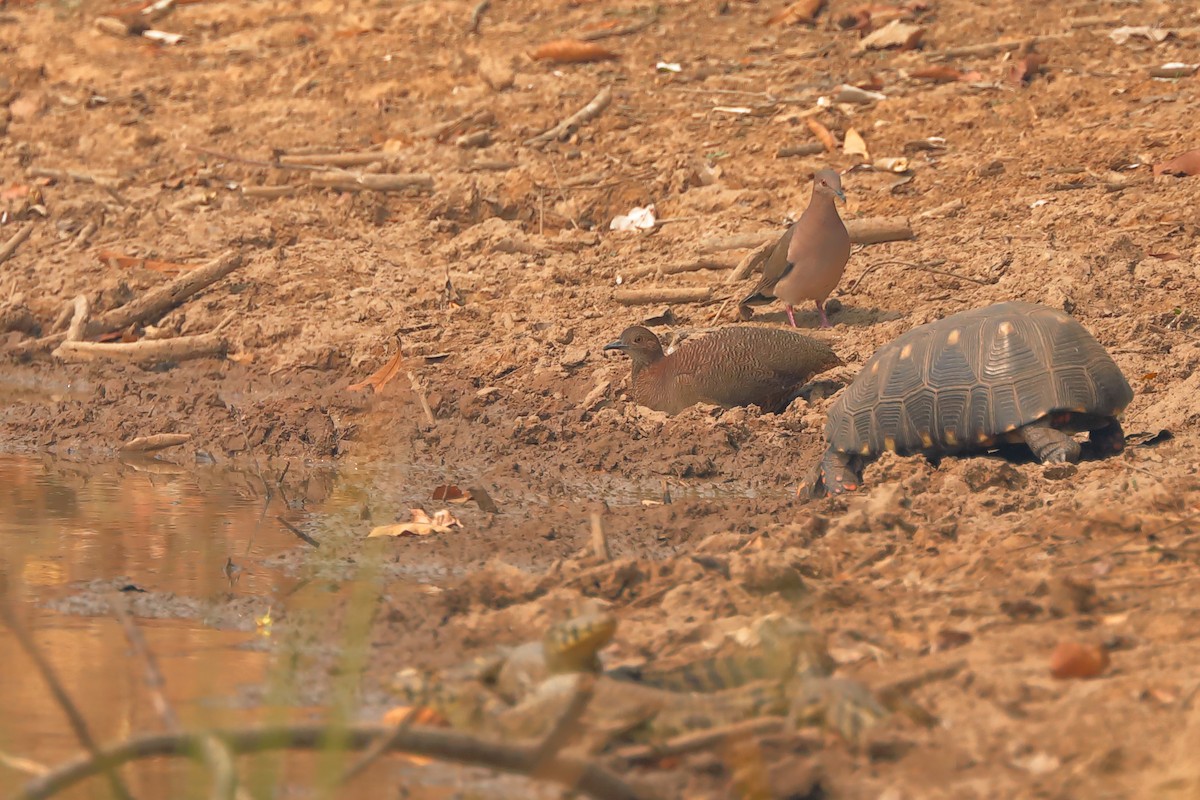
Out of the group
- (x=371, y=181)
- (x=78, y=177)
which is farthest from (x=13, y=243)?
(x=371, y=181)

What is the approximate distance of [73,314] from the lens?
1052 cm

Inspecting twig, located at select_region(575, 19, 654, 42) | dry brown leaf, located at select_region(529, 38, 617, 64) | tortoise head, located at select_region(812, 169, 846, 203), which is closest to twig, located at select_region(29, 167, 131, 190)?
dry brown leaf, located at select_region(529, 38, 617, 64)

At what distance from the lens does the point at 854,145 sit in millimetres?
10844

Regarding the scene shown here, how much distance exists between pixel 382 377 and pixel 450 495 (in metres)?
1.91

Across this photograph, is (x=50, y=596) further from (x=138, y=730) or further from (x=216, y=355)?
(x=216, y=355)

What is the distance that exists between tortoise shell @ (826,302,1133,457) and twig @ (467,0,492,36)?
7.76m

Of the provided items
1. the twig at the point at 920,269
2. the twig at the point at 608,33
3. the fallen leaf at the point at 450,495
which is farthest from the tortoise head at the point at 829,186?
the twig at the point at 608,33

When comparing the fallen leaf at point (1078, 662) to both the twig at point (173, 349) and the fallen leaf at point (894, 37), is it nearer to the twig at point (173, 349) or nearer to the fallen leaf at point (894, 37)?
the twig at point (173, 349)

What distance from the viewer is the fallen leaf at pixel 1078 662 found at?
4027mm

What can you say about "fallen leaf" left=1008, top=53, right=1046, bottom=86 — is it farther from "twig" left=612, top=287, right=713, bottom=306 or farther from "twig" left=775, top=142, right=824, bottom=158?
"twig" left=612, top=287, right=713, bottom=306

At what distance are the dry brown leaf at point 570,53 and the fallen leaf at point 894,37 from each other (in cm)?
204

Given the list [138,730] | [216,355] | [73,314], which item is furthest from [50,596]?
[73,314]

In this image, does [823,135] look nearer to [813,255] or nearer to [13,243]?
[813,255]

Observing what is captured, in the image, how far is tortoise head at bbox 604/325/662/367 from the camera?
8.23m
